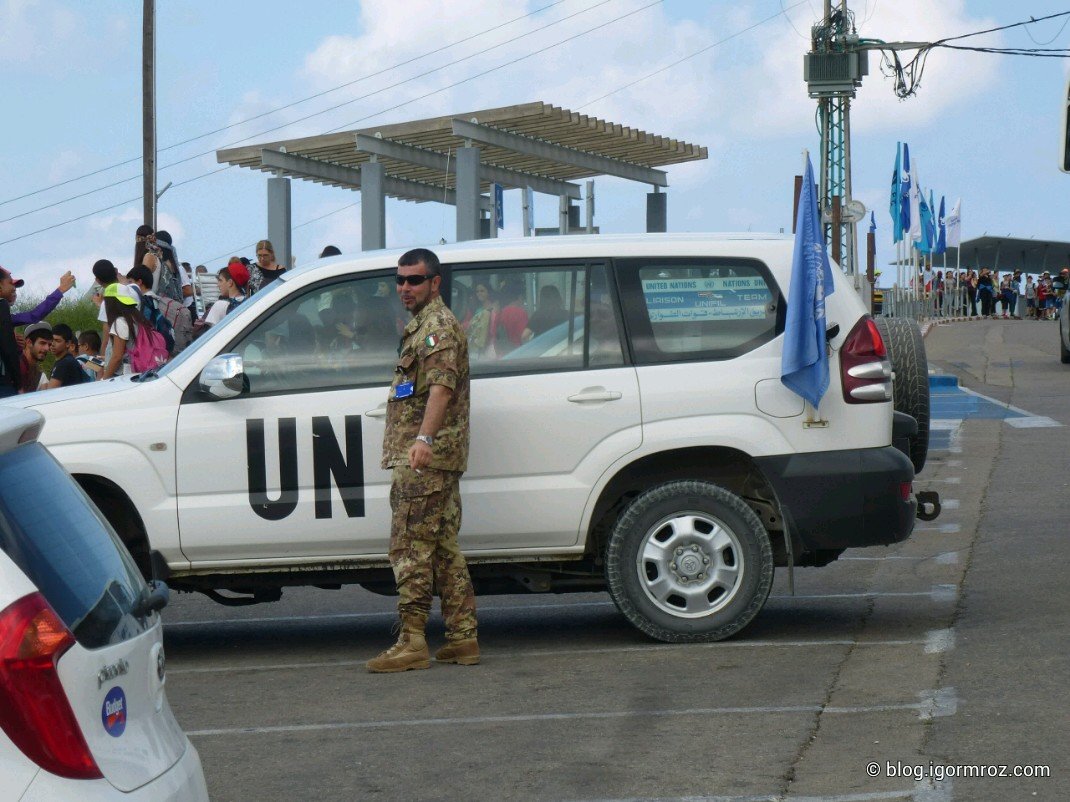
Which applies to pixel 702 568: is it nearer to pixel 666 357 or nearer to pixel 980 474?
pixel 666 357

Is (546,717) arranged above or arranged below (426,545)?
below

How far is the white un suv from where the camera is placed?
7363 mm

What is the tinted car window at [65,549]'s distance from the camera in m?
2.96

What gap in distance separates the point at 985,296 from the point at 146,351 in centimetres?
4812

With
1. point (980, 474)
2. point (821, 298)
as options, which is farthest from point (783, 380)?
point (980, 474)

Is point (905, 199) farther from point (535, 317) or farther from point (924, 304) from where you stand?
point (535, 317)

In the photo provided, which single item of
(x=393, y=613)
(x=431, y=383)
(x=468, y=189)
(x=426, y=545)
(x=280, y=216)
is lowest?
(x=393, y=613)

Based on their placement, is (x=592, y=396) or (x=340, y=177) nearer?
(x=592, y=396)

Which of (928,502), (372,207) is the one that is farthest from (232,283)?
(372,207)

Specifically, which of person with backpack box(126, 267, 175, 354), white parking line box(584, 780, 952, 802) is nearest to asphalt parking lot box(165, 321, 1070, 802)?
white parking line box(584, 780, 952, 802)

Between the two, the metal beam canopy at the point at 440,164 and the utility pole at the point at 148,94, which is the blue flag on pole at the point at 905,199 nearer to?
the metal beam canopy at the point at 440,164

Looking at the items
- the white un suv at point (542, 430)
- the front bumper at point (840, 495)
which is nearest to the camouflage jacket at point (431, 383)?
the white un suv at point (542, 430)

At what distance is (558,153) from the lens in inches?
1054

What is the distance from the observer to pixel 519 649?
7.80m
